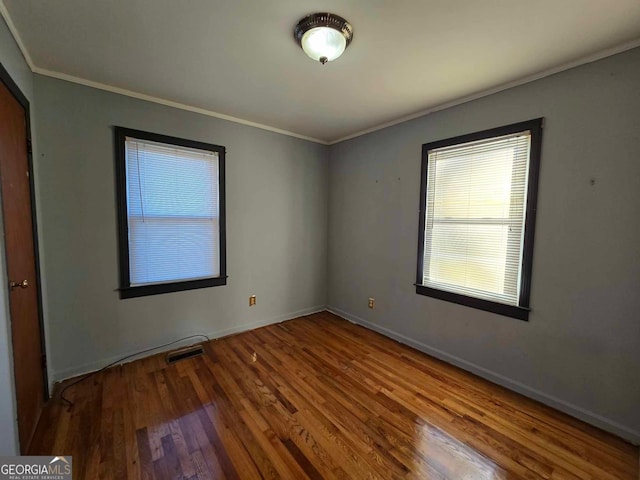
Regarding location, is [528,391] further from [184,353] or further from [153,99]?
[153,99]

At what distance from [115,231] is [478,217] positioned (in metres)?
3.23

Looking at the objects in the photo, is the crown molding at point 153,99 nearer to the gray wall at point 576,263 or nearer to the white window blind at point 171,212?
the white window blind at point 171,212

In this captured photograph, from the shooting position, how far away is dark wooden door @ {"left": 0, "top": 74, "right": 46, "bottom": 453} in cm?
146

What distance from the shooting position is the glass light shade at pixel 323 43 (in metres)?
1.56

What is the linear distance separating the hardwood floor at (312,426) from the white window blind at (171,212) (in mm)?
901

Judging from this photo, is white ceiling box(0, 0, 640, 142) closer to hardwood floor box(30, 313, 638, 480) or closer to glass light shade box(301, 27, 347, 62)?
glass light shade box(301, 27, 347, 62)

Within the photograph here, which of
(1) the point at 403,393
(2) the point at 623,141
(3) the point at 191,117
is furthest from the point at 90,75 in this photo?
(2) the point at 623,141

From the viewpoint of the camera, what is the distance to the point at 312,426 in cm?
177

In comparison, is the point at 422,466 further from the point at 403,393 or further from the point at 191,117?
the point at 191,117

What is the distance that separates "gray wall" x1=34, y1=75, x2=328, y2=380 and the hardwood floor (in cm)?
Answer: 40

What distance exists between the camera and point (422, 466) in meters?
1.49

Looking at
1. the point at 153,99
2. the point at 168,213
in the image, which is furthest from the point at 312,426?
the point at 153,99

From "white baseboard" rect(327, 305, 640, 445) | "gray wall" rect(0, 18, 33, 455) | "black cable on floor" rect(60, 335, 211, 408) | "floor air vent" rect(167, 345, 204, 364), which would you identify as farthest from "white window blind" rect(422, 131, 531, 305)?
"gray wall" rect(0, 18, 33, 455)

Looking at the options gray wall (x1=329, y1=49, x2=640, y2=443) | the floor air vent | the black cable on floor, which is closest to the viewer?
gray wall (x1=329, y1=49, x2=640, y2=443)
